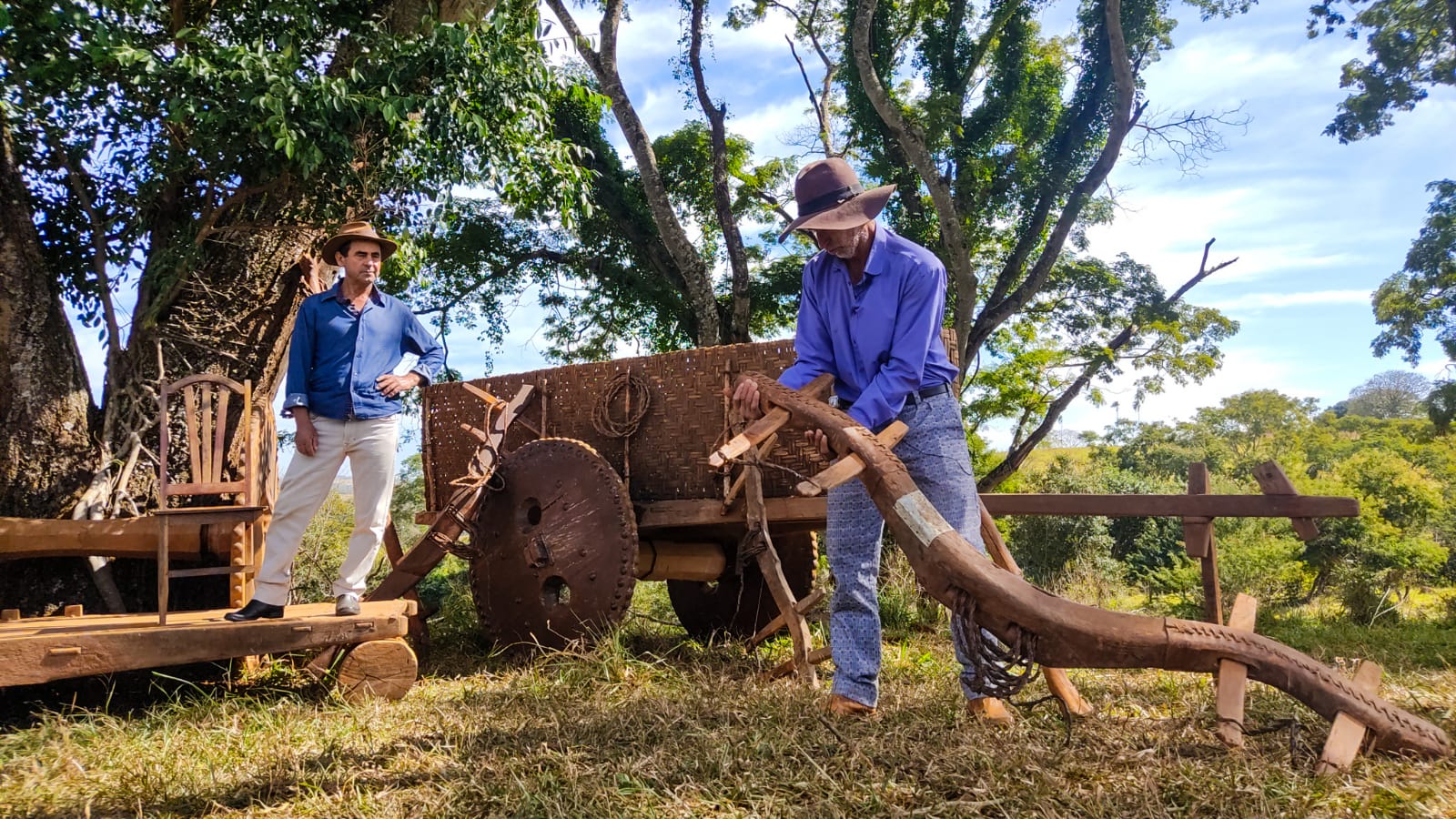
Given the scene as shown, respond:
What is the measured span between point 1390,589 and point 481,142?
10.2 metres

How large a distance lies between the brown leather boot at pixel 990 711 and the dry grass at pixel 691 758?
8 centimetres

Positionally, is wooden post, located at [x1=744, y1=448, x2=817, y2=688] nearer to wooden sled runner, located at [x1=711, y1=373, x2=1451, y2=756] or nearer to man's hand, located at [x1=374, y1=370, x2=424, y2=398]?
man's hand, located at [x1=374, y1=370, x2=424, y2=398]

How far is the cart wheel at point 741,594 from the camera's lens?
6344 millimetres

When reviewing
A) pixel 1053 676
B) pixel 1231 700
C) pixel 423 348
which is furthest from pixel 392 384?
pixel 1231 700

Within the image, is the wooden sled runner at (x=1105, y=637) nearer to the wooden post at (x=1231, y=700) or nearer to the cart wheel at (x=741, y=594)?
the wooden post at (x=1231, y=700)

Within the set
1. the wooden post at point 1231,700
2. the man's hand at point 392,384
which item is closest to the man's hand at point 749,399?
the wooden post at point 1231,700

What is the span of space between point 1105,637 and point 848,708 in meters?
1.16

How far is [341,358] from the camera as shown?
4.67 meters

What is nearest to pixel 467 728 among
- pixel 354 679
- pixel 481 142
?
pixel 354 679

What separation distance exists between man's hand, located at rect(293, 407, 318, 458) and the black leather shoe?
744mm

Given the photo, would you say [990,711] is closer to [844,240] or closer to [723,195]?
[844,240]

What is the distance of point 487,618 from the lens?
5957 millimetres

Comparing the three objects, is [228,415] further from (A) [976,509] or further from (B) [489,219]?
(B) [489,219]

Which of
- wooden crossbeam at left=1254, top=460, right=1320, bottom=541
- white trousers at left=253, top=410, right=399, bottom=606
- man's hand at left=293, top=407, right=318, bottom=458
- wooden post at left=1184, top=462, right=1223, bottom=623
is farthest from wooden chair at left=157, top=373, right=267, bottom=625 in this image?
wooden crossbeam at left=1254, top=460, right=1320, bottom=541
